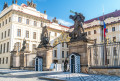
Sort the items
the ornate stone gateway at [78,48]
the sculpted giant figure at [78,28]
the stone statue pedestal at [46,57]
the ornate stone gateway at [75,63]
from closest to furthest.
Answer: the ornate stone gateway at [78,48]
the ornate stone gateway at [75,63]
the sculpted giant figure at [78,28]
the stone statue pedestal at [46,57]

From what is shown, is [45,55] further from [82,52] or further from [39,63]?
[82,52]

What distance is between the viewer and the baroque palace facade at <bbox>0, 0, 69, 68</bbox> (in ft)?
121

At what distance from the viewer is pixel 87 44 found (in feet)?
43.2

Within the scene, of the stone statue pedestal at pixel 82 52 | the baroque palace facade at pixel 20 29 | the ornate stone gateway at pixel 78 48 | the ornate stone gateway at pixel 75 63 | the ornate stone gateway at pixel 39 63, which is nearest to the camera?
the stone statue pedestal at pixel 82 52

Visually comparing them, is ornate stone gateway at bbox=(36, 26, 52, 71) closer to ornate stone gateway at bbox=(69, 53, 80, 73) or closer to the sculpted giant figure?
the sculpted giant figure

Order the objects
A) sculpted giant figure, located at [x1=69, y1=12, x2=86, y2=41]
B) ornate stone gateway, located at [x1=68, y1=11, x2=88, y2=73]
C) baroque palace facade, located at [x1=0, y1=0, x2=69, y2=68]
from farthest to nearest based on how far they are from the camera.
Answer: baroque palace facade, located at [x1=0, y1=0, x2=69, y2=68] < sculpted giant figure, located at [x1=69, y1=12, x2=86, y2=41] < ornate stone gateway, located at [x1=68, y1=11, x2=88, y2=73]

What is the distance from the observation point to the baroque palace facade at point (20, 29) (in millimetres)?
36975

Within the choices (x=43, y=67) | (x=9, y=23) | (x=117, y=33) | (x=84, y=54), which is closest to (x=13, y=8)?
(x=9, y=23)

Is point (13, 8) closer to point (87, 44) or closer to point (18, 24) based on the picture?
point (18, 24)

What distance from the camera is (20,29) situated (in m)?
38.5

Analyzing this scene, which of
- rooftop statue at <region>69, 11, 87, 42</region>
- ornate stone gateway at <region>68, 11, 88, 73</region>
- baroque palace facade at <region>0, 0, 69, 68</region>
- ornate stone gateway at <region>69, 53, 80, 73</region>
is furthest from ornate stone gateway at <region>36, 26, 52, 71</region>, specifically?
baroque palace facade at <region>0, 0, 69, 68</region>

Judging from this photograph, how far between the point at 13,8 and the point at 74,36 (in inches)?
1092

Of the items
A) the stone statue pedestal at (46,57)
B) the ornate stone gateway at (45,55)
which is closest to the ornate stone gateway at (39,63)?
the ornate stone gateway at (45,55)

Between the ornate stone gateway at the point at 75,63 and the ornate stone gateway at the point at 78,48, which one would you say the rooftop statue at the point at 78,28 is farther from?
the ornate stone gateway at the point at 75,63
